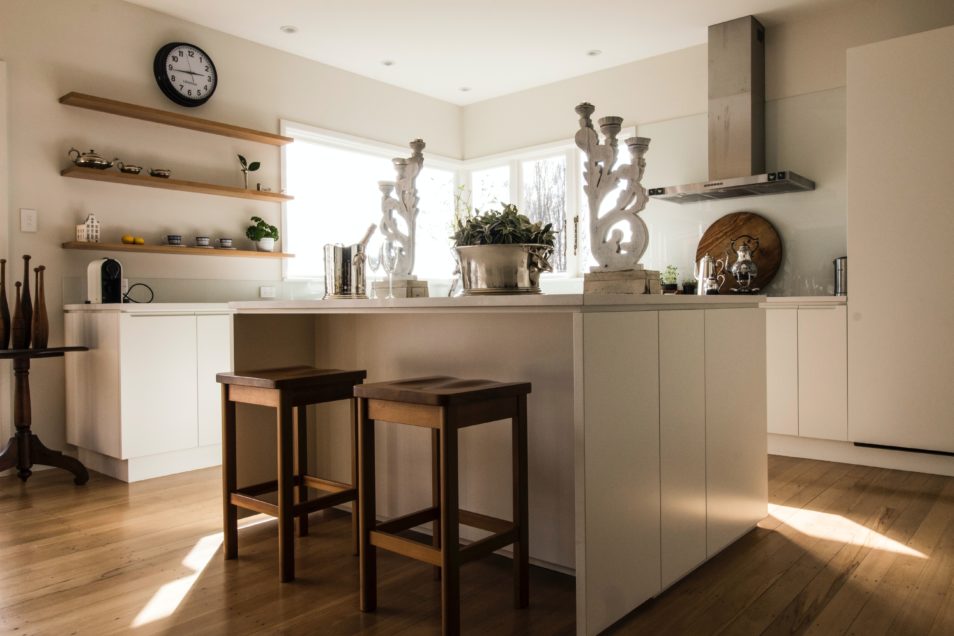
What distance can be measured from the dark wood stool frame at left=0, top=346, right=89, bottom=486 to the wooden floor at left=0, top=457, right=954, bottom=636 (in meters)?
0.34

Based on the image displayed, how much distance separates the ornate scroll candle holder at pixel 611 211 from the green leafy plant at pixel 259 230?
120 inches

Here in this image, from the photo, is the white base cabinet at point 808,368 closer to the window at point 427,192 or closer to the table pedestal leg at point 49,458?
the window at point 427,192

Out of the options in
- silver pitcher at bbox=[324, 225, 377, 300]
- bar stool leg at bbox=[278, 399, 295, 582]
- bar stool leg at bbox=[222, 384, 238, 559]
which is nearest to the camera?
bar stool leg at bbox=[278, 399, 295, 582]

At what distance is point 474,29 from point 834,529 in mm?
3649

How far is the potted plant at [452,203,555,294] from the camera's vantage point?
2002 mm

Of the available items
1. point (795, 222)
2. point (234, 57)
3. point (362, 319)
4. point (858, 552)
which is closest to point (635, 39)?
point (795, 222)

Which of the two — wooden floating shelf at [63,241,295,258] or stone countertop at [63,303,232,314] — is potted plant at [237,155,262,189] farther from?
stone countertop at [63,303,232,314]

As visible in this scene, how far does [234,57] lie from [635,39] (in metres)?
2.71

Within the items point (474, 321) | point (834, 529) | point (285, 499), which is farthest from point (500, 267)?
point (834, 529)

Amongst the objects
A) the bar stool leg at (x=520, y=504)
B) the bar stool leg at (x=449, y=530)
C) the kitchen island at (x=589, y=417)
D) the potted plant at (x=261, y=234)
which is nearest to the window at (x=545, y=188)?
the potted plant at (x=261, y=234)

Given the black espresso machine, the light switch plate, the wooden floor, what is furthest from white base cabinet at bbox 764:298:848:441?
the light switch plate

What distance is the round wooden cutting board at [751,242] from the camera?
4441 millimetres

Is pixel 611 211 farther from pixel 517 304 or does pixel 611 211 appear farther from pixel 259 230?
pixel 259 230

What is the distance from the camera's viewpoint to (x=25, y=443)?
3293mm
